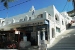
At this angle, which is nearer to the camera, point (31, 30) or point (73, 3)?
point (73, 3)

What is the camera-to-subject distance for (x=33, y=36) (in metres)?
26.4

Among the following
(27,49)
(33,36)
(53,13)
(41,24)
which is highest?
(53,13)

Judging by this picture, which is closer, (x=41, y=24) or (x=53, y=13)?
(x=41, y=24)

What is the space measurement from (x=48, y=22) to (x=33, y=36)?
386 centimetres

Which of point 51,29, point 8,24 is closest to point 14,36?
point 8,24

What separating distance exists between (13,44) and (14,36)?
6.00m

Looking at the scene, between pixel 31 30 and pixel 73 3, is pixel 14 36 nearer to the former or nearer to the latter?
pixel 31 30

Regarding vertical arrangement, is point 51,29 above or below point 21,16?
below

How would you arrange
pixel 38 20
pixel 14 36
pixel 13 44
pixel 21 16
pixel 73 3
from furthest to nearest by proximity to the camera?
pixel 21 16 < pixel 14 36 < pixel 38 20 < pixel 13 44 < pixel 73 3

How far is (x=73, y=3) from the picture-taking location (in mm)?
20188

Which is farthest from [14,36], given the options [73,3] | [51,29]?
[73,3]

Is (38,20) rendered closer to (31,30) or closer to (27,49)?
(31,30)

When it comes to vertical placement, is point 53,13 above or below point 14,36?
above

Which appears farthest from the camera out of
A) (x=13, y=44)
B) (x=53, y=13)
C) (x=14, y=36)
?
(x=14, y=36)
